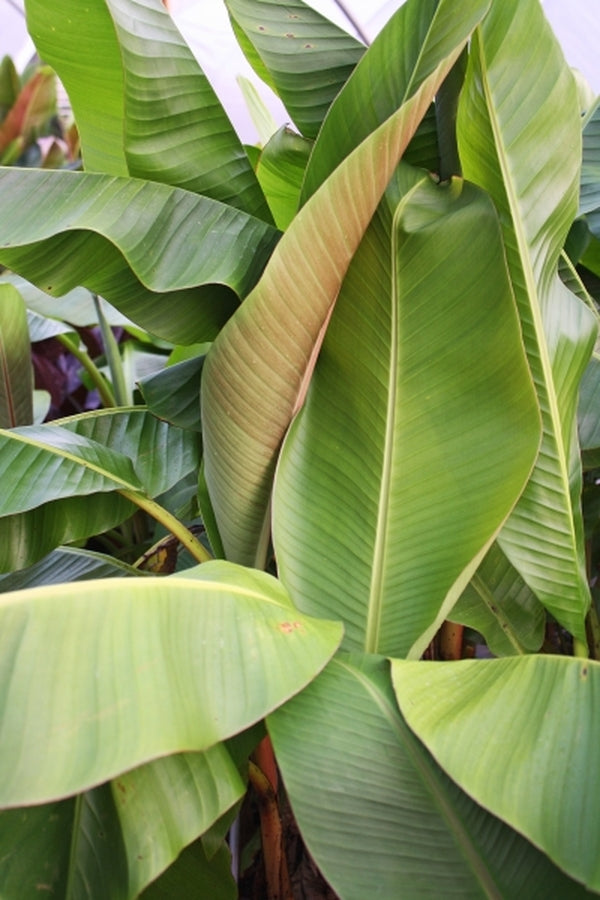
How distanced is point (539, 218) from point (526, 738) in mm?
392

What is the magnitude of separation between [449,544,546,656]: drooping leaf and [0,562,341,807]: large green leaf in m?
0.30

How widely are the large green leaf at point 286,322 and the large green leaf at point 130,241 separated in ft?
0.23

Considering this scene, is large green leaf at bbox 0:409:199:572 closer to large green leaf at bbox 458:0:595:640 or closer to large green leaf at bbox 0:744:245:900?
large green leaf at bbox 0:744:245:900

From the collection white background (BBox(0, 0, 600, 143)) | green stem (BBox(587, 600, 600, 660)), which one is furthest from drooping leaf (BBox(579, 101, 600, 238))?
white background (BBox(0, 0, 600, 143))

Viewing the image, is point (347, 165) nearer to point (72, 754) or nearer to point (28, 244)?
point (28, 244)

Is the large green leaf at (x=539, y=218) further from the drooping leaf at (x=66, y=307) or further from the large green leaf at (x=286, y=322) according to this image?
the drooping leaf at (x=66, y=307)

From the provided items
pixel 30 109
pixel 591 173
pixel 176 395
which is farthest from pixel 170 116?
pixel 30 109

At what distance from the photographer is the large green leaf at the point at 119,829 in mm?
410

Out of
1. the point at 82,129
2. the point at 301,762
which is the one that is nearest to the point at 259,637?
the point at 301,762

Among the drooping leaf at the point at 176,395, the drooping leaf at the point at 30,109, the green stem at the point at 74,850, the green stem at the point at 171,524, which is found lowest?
the green stem at the point at 74,850

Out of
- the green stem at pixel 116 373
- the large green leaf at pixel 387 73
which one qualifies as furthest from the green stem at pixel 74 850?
the green stem at pixel 116 373

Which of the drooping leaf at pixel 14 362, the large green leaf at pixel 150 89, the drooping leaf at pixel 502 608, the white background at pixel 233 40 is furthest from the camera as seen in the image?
the white background at pixel 233 40

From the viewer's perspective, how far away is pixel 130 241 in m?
0.55

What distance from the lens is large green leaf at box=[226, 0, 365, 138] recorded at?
0.65 meters
